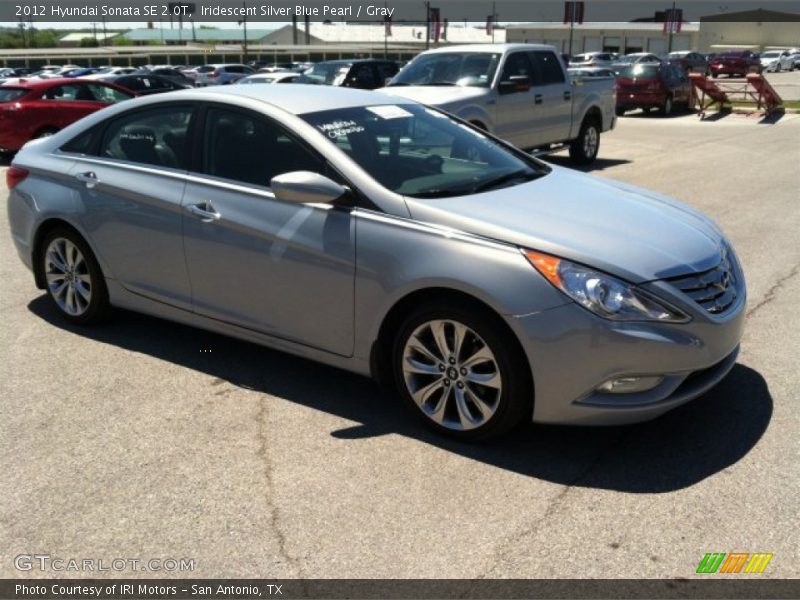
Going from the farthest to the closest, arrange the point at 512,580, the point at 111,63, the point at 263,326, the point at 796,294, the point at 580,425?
the point at 111,63
the point at 796,294
the point at 263,326
the point at 580,425
the point at 512,580

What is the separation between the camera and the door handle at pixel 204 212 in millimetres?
4632

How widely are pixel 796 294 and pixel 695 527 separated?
3.70 m

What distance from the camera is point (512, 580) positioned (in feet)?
9.86

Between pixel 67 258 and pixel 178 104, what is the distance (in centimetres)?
139

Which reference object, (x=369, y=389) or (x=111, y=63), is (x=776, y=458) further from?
(x=111, y=63)

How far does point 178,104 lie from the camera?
4.98m

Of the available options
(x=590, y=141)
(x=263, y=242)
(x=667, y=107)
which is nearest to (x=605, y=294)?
(x=263, y=242)

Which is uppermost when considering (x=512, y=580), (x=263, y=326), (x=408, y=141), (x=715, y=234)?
(x=408, y=141)

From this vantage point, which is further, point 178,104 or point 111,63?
point 111,63

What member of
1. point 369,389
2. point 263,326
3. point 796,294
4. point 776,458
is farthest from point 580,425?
point 796,294

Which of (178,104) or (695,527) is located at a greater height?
(178,104)

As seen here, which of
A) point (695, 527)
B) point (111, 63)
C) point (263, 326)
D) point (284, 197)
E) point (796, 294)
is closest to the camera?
point (695, 527)

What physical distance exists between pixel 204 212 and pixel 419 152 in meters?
1.24

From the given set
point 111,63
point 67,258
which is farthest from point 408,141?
point 111,63
